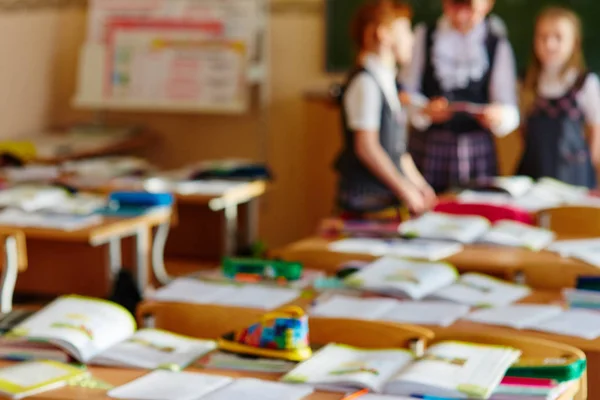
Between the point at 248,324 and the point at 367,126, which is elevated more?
the point at 367,126

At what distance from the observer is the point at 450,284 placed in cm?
364

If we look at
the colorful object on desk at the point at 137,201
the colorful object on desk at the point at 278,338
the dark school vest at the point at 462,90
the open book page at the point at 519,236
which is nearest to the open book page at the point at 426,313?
the colorful object on desk at the point at 278,338

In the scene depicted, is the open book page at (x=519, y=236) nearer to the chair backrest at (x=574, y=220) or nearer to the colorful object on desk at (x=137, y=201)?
the chair backrest at (x=574, y=220)

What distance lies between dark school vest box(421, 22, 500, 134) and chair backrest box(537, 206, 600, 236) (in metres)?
1.15

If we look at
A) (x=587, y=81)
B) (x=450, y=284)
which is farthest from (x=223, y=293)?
(x=587, y=81)

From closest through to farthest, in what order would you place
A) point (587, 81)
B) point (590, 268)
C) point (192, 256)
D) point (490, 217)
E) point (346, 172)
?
point (590, 268)
point (490, 217)
point (346, 172)
point (587, 81)
point (192, 256)

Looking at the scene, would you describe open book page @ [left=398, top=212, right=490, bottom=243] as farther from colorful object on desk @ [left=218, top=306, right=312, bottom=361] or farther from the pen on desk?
the pen on desk

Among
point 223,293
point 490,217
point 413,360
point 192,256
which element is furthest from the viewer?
point 192,256

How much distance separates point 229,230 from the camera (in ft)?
21.1

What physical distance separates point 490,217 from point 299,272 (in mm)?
1199

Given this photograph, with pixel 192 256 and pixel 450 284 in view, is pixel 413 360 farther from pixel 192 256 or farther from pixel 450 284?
pixel 192 256

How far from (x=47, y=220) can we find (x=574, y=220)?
2.05m

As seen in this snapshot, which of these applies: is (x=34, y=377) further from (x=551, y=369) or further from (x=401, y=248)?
(x=401, y=248)

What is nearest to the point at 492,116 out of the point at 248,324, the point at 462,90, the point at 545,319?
the point at 462,90
